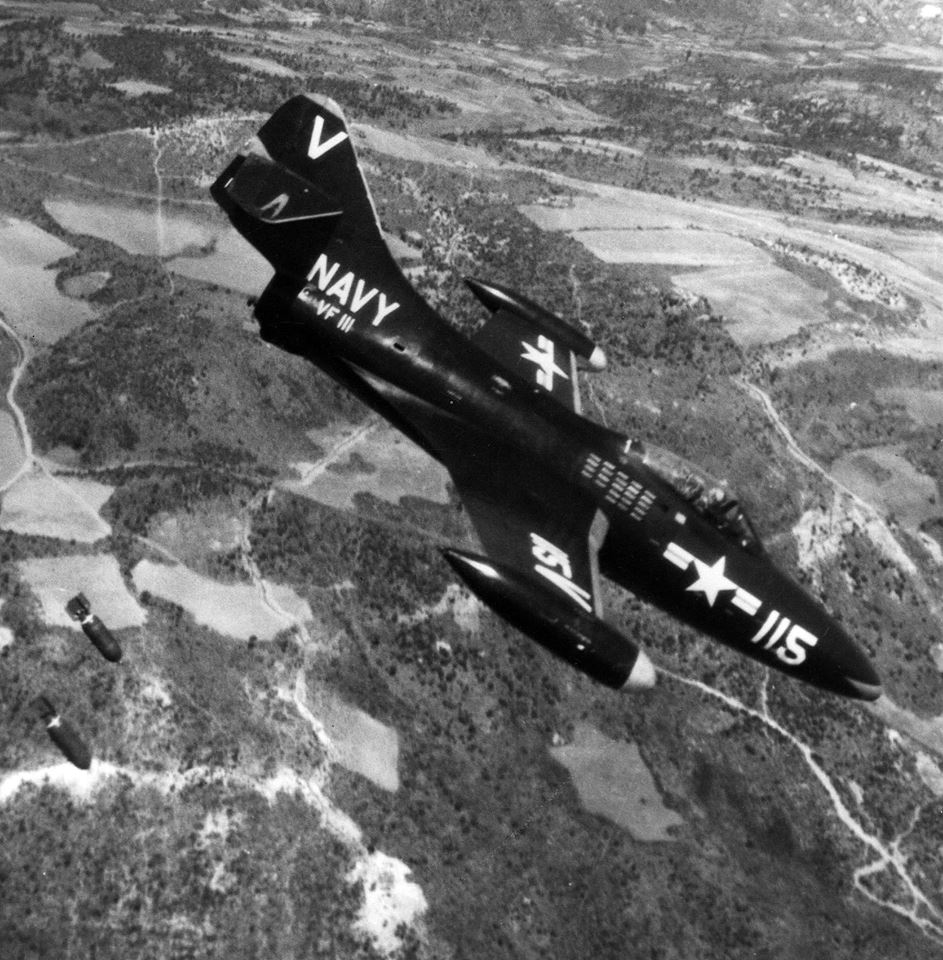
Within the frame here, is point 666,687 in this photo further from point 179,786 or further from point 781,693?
point 179,786

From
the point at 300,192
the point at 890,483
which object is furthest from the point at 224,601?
the point at 890,483

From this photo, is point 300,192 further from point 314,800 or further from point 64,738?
point 314,800

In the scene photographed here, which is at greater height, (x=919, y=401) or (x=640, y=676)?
(x=919, y=401)

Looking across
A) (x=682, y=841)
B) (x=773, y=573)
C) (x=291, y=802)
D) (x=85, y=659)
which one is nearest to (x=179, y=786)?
(x=291, y=802)

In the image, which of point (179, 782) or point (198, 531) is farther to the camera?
point (198, 531)

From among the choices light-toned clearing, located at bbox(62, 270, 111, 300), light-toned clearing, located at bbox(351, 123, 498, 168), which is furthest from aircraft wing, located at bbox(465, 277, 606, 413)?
light-toned clearing, located at bbox(351, 123, 498, 168)

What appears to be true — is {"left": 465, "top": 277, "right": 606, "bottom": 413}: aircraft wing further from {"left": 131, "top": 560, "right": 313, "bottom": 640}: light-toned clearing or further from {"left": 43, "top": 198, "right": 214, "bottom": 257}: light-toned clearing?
{"left": 43, "top": 198, "right": 214, "bottom": 257}: light-toned clearing
